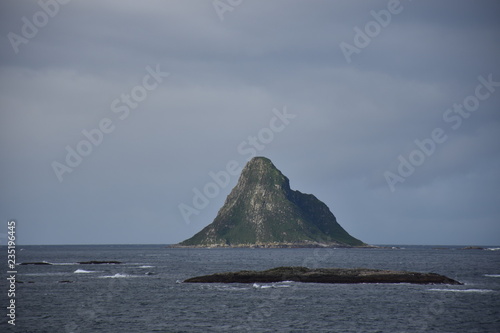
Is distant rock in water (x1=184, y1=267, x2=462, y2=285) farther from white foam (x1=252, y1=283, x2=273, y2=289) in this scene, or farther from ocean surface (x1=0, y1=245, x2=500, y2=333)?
white foam (x1=252, y1=283, x2=273, y2=289)

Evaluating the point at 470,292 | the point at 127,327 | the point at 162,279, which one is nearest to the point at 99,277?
the point at 162,279

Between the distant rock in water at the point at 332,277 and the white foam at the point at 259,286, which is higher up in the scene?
the distant rock in water at the point at 332,277

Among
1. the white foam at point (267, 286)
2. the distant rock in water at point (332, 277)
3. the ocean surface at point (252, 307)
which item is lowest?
the ocean surface at point (252, 307)

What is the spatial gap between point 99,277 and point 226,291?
42311mm

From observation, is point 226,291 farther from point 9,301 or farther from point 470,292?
point 470,292

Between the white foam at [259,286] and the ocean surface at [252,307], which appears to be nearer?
the ocean surface at [252,307]

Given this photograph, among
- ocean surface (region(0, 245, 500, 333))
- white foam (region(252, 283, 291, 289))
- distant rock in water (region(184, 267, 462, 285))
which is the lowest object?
ocean surface (region(0, 245, 500, 333))

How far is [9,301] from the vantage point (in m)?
84.3

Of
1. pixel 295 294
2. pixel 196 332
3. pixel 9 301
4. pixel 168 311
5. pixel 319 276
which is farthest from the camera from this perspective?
pixel 319 276

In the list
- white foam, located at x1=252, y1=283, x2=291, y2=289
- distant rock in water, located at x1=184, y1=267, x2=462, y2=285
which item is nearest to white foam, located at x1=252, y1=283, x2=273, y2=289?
white foam, located at x1=252, y1=283, x2=291, y2=289

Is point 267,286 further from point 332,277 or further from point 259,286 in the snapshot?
point 332,277

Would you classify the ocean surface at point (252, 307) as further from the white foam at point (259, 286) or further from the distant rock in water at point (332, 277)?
the distant rock in water at point (332, 277)

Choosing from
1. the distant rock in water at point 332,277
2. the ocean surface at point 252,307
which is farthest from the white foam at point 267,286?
the distant rock in water at point 332,277

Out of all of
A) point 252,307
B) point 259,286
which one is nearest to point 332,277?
point 259,286
